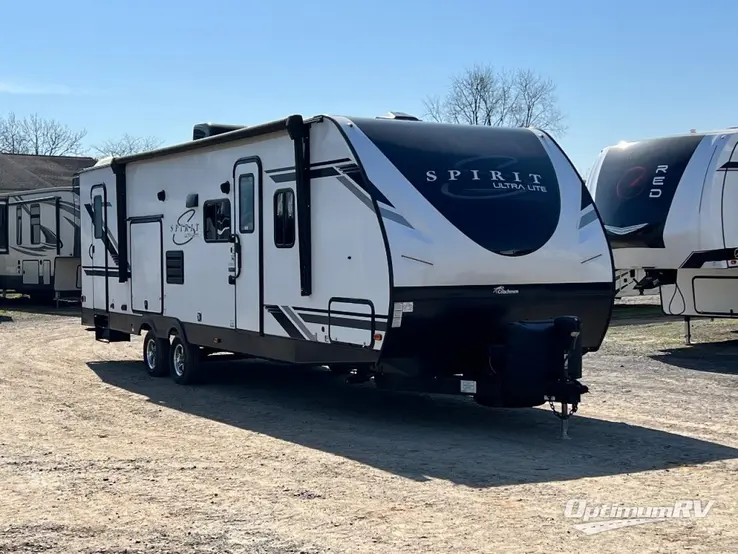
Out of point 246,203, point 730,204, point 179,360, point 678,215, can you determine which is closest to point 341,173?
point 246,203

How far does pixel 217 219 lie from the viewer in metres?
11.4

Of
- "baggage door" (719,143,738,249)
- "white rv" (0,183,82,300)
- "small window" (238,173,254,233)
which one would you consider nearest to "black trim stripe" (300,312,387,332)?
"small window" (238,173,254,233)

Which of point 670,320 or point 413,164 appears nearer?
point 413,164

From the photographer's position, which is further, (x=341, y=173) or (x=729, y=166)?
(x=729, y=166)

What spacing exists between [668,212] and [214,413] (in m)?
7.67

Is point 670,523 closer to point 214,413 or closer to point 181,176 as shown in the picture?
point 214,413

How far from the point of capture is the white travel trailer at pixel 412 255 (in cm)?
868

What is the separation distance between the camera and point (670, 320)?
796 inches

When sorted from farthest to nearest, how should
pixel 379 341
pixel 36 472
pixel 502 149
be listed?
pixel 502 149, pixel 379 341, pixel 36 472

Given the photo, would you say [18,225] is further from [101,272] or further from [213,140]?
[213,140]

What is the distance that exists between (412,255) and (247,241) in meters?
2.78

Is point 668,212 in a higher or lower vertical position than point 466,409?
higher

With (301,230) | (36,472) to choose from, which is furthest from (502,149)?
(36,472)

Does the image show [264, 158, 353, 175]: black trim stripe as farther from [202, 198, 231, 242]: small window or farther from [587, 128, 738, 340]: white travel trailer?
[587, 128, 738, 340]: white travel trailer
